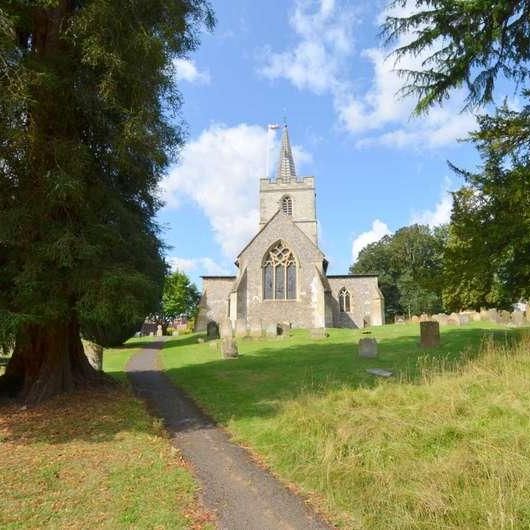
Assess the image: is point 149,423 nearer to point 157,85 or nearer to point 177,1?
point 157,85

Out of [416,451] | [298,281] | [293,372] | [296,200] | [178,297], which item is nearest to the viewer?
[416,451]

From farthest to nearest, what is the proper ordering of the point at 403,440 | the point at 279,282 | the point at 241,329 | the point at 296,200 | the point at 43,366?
the point at 296,200 < the point at 279,282 < the point at 241,329 < the point at 43,366 < the point at 403,440

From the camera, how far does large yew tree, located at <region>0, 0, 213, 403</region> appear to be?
7629 millimetres

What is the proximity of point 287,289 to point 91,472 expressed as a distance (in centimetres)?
3056

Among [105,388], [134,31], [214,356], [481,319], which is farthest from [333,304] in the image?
[134,31]

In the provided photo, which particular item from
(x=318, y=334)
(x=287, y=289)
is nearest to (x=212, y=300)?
(x=287, y=289)

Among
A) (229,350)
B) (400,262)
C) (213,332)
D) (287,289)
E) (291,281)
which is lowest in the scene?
(229,350)

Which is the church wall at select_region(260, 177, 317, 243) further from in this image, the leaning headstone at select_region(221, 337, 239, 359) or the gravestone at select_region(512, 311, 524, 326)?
the leaning headstone at select_region(221, 337, 239, 359)

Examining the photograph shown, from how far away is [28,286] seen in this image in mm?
7555

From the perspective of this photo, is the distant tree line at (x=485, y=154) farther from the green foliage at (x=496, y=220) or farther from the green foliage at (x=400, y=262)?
the green foliage at (x=400, y=262)

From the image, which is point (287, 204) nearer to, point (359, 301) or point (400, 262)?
point (359, 301)

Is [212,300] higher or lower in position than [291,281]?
lower

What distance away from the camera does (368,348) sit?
546 inches

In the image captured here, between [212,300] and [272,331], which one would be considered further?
[212,300]
